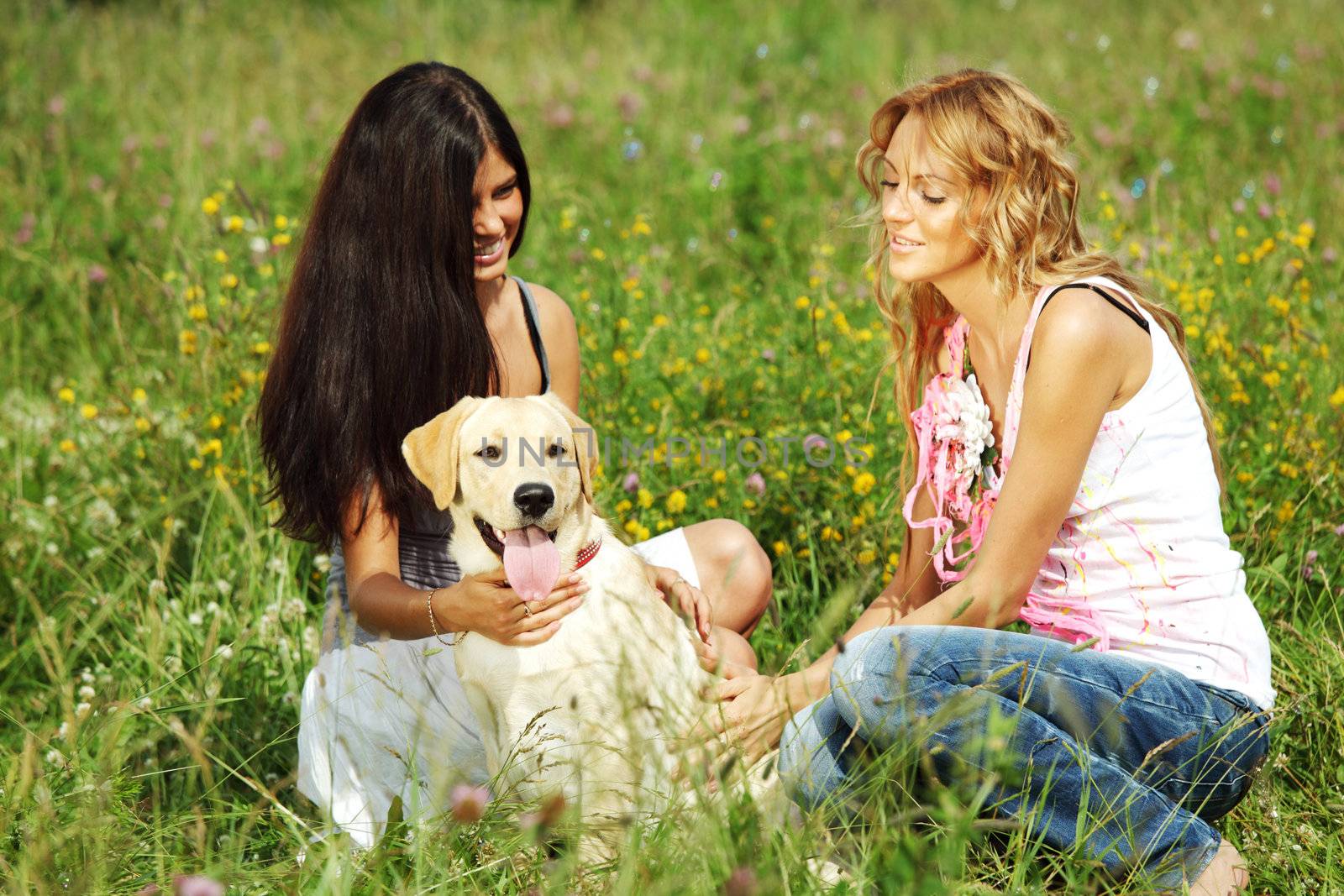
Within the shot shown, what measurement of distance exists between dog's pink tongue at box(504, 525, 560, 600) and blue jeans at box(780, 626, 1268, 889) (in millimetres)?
570

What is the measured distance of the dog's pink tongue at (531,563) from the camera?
2.34 meters

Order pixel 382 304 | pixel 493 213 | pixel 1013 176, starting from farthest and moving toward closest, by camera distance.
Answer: pixel 493 213, pixel 382 304, pixel 1013 176

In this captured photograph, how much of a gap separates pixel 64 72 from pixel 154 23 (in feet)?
5.40

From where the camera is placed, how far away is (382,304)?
2.85 meters

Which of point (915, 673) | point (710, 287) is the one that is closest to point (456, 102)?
point (915, 673)

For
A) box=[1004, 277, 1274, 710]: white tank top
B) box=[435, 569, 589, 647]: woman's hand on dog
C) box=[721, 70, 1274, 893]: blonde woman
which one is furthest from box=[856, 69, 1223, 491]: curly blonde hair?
box=[435, 569, 589, 647]: woman's hand on dog

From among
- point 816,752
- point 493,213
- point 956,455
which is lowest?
point 816,752

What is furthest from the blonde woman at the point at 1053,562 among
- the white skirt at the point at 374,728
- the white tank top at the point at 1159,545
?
the white skirt at the point at 374,728

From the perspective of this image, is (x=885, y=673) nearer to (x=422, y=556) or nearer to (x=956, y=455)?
(x=956, y=455)

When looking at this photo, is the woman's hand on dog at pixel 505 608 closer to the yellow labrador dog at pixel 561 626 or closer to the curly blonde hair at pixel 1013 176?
the yellow labrador dog at pixel 561 626

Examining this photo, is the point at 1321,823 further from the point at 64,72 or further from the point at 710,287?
the point at 64,72

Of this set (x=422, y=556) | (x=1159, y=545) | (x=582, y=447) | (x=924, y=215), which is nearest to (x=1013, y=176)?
(x=924, y=215)

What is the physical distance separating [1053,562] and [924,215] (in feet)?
2.68

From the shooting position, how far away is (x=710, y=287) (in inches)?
203
